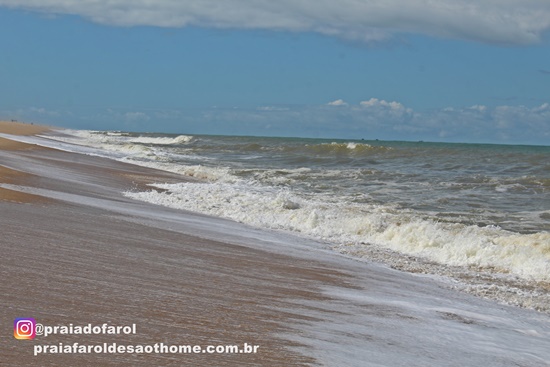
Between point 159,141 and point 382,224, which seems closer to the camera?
point 382,224

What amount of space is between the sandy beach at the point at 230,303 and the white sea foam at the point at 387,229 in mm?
2227

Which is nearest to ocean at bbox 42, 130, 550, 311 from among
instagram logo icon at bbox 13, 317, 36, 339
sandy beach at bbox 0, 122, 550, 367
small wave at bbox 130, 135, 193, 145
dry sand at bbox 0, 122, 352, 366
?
sandy beach at bbox 0, 122, 550, 367

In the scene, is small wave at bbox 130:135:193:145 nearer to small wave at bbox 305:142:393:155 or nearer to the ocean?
small wave at bbox 305:142:393:155

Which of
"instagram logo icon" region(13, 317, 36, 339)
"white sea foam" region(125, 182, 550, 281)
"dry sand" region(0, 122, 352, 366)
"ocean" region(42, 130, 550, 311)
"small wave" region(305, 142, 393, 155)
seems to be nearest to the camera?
"instagram logo icon" region(13, 317, 36, 339)

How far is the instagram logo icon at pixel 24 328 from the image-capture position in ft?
16.0

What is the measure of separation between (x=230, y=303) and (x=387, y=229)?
7917mm

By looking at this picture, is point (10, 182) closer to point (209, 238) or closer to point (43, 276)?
point (209, 238)

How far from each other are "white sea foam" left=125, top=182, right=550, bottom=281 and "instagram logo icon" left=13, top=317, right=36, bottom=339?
8214 mm

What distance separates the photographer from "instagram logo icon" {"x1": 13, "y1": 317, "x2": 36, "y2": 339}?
4883 millimetres

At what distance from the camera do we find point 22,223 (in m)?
9.70

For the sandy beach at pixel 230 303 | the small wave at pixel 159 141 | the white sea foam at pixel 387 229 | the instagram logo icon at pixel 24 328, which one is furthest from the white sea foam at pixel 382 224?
the small wave at pixel 159 141

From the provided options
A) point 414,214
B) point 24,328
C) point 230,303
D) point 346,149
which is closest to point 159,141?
point 346,149

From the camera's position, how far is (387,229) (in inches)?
563

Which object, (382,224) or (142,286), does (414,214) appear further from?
(142,286)
